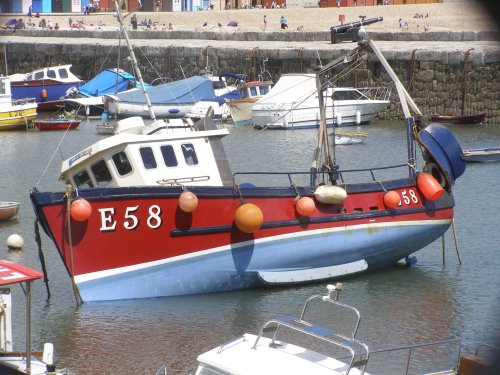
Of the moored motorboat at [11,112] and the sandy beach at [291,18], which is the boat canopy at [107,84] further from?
the sandy beach at [291,18]

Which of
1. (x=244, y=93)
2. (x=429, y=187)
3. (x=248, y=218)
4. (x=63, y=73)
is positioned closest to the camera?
(x=248, y=218)

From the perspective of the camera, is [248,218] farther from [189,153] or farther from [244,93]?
[244,93]

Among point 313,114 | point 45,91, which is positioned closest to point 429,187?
point 313,114

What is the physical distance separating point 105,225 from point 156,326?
1.63m

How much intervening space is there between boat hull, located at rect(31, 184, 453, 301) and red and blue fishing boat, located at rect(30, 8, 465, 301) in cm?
2

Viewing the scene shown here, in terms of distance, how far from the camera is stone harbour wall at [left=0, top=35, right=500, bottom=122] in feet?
121

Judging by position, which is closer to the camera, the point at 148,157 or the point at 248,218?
the point at 248,218

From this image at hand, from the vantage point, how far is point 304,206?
46.0 ft

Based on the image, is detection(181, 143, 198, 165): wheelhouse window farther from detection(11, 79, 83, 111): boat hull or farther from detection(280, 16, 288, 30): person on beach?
detection(280, 16, 288, 30): person on beach

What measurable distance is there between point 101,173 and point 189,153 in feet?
4.38

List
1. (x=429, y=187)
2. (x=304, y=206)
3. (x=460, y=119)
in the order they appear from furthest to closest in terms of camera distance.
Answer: (x=460, y=119) → (x=429, y=187) → (x=304, y=206)

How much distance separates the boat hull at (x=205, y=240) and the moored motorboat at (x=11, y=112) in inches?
970

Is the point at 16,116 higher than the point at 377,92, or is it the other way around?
the point at 377,92

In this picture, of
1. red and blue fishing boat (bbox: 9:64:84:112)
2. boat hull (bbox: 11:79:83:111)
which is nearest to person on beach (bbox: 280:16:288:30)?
red and blue fishing boat (bbox: 9:64:84:112)
